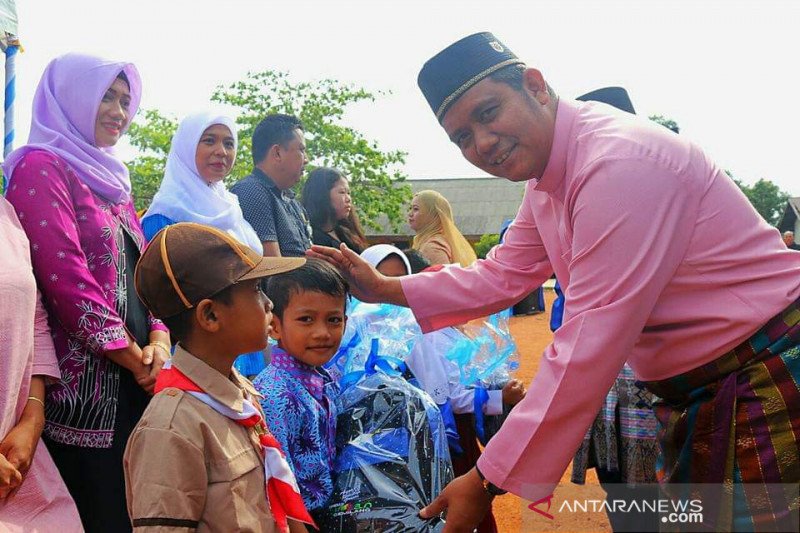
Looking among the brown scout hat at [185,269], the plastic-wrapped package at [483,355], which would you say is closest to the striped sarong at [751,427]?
the brown scout hat at [185,269]

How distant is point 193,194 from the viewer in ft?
14.8

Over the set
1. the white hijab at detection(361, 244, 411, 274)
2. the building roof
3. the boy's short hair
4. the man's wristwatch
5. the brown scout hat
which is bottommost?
the building roof

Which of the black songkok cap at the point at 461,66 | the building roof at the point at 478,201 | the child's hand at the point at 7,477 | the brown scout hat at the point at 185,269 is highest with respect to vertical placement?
the black songkok cap at the point at 461,66

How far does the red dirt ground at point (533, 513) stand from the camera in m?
2.36

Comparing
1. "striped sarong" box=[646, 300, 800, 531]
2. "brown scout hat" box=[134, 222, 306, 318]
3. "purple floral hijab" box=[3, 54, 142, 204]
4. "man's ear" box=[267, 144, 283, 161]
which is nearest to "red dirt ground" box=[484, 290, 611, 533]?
"striped sarong" box=[646, 300, 800, 531]

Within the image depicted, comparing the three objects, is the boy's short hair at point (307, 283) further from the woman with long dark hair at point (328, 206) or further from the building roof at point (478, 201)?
the building roof at point (478, 201)

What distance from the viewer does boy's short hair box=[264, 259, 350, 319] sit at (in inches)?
127

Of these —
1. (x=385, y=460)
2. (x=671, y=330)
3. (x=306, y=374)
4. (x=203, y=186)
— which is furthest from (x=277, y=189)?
(x=671, y=330)

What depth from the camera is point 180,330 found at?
250 cm

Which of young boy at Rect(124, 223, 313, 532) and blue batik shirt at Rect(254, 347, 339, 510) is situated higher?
young boy at Rect(124, 223, 313, 532)

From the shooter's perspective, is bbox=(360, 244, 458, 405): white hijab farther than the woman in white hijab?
No

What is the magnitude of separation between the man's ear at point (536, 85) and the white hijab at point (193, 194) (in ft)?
7.55

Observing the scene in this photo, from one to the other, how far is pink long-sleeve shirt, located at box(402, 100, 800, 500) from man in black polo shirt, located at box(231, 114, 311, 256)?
3053 millimetres

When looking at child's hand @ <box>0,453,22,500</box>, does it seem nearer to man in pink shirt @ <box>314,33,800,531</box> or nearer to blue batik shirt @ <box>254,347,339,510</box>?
blue batik shirt @ <box>254,347,339,510</box>
